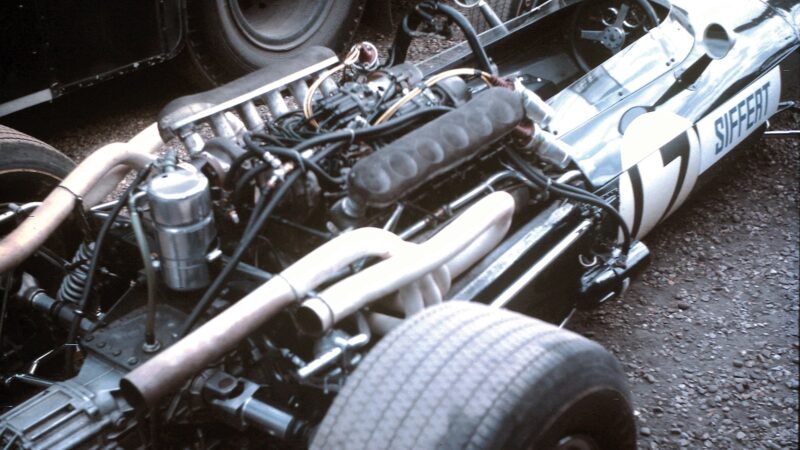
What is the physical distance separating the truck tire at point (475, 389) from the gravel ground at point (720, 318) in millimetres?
916

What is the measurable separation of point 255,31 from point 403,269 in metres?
2.86

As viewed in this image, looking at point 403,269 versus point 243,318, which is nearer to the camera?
point 243,318

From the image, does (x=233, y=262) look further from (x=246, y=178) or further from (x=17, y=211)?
(x=17, y=211)

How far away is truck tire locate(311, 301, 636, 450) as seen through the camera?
1.72 m

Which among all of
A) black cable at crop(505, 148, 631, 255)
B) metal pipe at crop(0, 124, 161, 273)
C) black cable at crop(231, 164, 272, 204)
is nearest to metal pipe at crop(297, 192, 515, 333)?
black cable at crop(505, 148, 631, 255)

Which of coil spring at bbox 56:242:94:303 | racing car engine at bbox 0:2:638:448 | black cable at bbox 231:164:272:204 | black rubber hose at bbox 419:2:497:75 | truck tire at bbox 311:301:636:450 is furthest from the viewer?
black rubber hose at bbox 419:2:497:75

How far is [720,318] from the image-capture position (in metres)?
3.19

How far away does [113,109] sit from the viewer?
4.68 meters

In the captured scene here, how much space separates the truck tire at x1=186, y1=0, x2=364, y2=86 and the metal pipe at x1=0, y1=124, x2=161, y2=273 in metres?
1.79

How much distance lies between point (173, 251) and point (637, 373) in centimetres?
162

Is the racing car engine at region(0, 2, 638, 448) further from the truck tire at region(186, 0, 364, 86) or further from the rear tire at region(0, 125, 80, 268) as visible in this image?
the truck tire at region(186, 0, 364, 86)

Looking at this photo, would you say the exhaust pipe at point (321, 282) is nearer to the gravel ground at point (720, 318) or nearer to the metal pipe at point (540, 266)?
the metal pipe at point (540, 266)

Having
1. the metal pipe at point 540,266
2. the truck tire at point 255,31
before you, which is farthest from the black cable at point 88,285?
the truck tire at point 255,31

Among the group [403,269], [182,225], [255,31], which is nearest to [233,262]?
[182,225]
